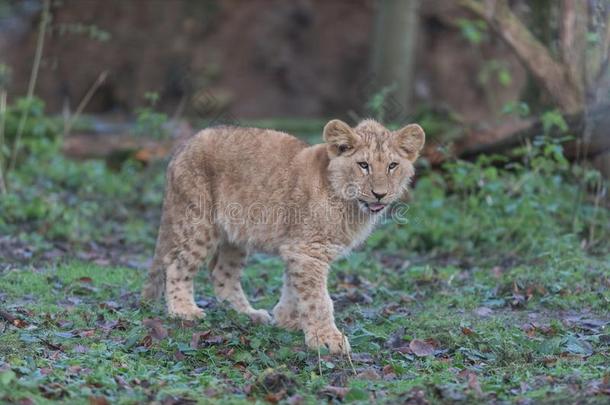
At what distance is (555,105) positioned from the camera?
11.7m

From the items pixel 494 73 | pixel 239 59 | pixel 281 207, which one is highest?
pixel 494 73

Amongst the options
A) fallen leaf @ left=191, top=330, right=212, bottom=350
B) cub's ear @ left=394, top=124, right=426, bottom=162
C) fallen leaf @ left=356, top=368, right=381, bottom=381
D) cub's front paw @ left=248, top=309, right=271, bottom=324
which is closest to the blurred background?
cub's front paw @ left=248, top=309, right=271, bottom=324

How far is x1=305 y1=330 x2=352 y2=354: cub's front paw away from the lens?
23.2ft

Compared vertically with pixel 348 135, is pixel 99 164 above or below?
below

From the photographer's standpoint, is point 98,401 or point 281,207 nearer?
point 98,401

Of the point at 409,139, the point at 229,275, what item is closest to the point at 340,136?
the point at 409,139

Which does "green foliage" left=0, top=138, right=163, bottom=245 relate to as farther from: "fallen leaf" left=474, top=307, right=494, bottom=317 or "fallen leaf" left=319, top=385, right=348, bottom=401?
"fallen leaf" left=319, top=385, right=348, bottom=401

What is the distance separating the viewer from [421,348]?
23.4 ft

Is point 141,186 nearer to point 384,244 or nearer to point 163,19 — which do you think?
point 384,244

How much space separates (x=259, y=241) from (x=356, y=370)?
188cm

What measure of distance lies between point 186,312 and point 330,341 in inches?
60.8

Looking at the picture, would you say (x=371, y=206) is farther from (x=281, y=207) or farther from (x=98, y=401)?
(x=98, y=401)

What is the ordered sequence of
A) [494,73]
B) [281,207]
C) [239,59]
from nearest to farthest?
[281,207] < [494,73] < [239,59]

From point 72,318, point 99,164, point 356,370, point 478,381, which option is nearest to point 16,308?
point 72,318
